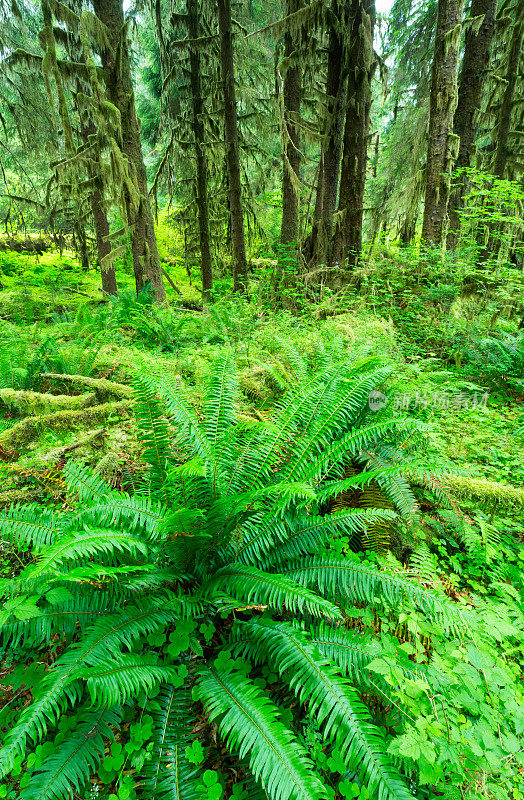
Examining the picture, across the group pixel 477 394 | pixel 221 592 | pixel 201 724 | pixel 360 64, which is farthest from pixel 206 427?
pixel 360 64

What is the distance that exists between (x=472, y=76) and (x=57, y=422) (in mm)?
8734

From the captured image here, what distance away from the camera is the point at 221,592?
1.69 meters

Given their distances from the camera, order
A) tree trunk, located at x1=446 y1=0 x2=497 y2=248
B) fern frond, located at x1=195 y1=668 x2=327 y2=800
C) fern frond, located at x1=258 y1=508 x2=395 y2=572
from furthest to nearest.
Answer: tree trunk, located at x1=446 y1=0 x2=497 y2=248 < fern frond, located at x1=258 y1=508 x2=395 y2=572 < fern frond, located at x1=195 y1=668 x2=327 y2=800

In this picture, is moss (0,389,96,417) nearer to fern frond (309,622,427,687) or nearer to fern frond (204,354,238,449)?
fern frond (204,354,238,449)

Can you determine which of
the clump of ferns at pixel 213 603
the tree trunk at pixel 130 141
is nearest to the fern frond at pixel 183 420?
the clump of ferns at pixel 213 603

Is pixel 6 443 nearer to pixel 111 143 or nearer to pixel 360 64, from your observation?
pixel 111 143

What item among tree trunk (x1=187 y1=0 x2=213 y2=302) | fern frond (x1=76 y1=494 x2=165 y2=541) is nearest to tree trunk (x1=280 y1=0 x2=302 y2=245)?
tree trunk (x1=187 y1=0 x2=213 y2=302)

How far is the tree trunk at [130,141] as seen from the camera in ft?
19.3

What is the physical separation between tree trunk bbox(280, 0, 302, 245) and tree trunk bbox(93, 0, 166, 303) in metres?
2.59

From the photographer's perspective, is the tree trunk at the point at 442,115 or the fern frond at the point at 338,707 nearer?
the fern frond at the point at 338,707

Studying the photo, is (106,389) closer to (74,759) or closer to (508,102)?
(74,759)

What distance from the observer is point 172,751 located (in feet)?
4.57

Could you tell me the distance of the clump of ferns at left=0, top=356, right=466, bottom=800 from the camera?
1.24 meters

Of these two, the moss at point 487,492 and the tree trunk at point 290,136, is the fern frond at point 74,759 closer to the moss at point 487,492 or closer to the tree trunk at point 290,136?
the moss at point 487,492
